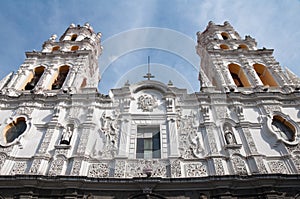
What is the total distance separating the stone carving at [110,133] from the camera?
10.5m

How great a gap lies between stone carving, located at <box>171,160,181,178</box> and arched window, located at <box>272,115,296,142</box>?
5.47 metres

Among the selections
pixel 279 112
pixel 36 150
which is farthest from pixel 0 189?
pixel 279 112

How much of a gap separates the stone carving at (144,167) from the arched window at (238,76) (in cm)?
960

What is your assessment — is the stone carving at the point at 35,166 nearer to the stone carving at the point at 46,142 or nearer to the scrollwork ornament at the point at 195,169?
the stone carving at the point at 46,142

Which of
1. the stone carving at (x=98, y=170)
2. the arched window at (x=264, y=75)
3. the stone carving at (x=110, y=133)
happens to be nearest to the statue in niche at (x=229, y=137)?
the stone carving at (x=110, y=133)

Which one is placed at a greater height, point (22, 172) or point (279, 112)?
point (279, 112)

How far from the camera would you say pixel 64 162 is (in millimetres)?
9969

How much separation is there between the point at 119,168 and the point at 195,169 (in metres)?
3.21

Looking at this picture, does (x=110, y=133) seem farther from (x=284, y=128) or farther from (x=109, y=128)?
(x=284, y=128)

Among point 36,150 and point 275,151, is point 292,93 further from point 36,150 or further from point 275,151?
point 36,150

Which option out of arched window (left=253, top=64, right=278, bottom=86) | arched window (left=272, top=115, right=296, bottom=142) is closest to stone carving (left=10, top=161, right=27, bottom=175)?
arched window (left=272, top=115, right=296, bottom=142)

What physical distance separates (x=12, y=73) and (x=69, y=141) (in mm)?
8909

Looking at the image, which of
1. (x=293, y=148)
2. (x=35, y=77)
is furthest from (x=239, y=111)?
(x=35, y=77)

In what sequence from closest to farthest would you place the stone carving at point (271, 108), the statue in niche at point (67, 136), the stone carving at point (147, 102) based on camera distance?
1. the statue in niche at point (67, 136)
2. the stone carving at point (271, 108)
3. the stone carving at point (147, 102)
